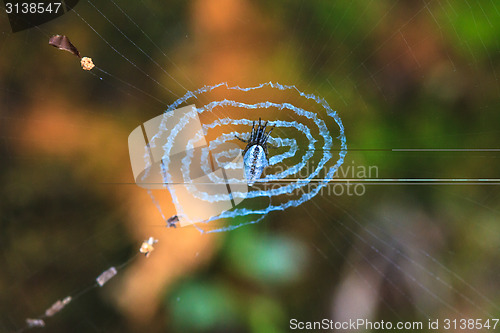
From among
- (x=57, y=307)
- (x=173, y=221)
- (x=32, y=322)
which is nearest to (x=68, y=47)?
(x=173, y=221)

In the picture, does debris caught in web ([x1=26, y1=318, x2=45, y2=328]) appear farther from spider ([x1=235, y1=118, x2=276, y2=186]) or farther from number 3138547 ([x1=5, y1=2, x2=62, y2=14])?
Result: number 3138547 ([x1=5, y1=2, x2=62, y2=14])

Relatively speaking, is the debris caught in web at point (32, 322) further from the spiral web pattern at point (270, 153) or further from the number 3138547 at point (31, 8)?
the number 3138547 at point (31, 8)

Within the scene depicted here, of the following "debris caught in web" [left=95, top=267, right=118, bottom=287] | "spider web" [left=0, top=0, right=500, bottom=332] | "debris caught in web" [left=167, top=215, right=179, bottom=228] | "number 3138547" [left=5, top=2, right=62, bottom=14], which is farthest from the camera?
"debris caught in web" [left=167, top=215, right=179, bottom=228]

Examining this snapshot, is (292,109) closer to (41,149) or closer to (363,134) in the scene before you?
(363,134)

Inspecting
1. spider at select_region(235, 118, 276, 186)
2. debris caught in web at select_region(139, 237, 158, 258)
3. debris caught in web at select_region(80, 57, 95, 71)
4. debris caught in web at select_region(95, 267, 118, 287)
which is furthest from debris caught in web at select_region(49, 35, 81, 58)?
debris caught in web at select_region(95, 267, 118, 287)

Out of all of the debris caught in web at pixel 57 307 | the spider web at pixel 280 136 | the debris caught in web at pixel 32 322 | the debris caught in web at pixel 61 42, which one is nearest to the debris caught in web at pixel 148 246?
the spider web at pixel 280 136

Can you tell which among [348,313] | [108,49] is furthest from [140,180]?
[348,313]
